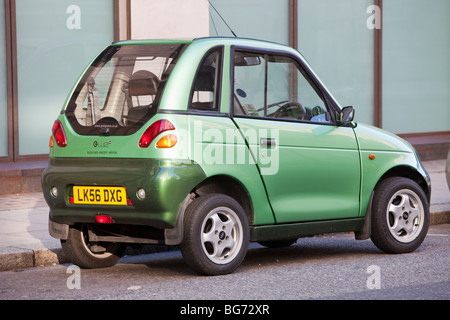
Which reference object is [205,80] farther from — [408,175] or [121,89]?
[408,175]

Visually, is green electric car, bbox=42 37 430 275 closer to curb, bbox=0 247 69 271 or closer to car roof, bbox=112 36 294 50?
car roof, bbox=112 36 294 50

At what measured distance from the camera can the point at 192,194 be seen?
7.25 metres

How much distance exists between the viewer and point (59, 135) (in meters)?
7.50

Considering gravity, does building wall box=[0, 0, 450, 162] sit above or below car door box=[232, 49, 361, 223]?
above

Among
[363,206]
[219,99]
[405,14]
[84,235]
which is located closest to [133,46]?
[219,99]

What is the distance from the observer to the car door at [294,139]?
24.7ft

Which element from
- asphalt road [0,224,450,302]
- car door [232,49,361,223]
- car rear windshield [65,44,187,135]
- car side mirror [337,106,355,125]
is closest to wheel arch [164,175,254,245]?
car door [232,49,361,223]

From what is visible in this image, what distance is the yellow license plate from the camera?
23.2 feet

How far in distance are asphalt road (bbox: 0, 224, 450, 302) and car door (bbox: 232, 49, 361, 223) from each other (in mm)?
500

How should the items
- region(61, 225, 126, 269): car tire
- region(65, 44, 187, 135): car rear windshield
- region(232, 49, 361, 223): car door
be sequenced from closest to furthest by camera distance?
1. region(65, 44, 187, 135): car rear windshield
2. region(232, 49, 361, 223): car door
3. region(61, 225, 126, 269): car tire

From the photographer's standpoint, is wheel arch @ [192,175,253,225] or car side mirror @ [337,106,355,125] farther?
car side mirror @ [337,106,355,125]

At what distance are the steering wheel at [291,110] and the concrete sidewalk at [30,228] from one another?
2203 millimetres

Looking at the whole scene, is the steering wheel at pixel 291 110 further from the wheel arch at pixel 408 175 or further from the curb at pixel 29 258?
the curb at pixel 29 258

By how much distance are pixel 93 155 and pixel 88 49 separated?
21.9ft
